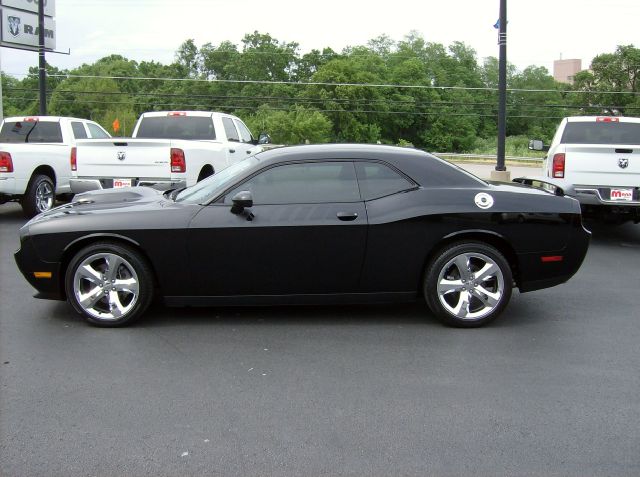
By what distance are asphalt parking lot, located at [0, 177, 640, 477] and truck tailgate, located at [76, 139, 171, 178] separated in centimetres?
478

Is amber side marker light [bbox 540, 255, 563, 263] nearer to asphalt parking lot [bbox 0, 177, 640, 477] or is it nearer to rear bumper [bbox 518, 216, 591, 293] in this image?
rear bumper [bbox 518, 216, 591, 293]

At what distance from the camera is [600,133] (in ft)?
35.3

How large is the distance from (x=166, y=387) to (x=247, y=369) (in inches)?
23.3

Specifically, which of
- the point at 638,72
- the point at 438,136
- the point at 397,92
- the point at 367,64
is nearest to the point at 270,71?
the point at 367,64

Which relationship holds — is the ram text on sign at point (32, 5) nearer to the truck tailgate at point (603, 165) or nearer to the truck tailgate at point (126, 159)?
the truck tailgate at point (126, 159)

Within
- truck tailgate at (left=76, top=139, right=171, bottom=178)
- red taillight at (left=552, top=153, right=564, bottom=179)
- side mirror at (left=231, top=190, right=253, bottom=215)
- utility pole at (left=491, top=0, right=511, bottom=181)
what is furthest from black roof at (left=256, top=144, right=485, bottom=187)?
utility pole at (left=491, top=0, right=511, bottom=181)

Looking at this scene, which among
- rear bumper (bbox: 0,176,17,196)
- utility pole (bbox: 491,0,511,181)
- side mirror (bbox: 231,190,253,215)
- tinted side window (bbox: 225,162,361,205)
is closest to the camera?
side mirror (bbox: 231,190,253,215)

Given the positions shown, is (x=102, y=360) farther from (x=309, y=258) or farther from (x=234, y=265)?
(x=309, y=258)

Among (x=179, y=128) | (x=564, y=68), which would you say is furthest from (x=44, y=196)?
(x=564, y=68)

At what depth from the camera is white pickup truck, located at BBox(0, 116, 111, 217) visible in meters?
11.8

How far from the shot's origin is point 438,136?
80562 millimetres

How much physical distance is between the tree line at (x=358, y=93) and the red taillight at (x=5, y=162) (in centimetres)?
5339

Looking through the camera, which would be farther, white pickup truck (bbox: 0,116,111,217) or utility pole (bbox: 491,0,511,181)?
utility pole (bbox: 491,0,511,181)

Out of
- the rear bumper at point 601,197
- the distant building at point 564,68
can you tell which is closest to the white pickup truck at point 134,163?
the rear bumper at point 601,197
